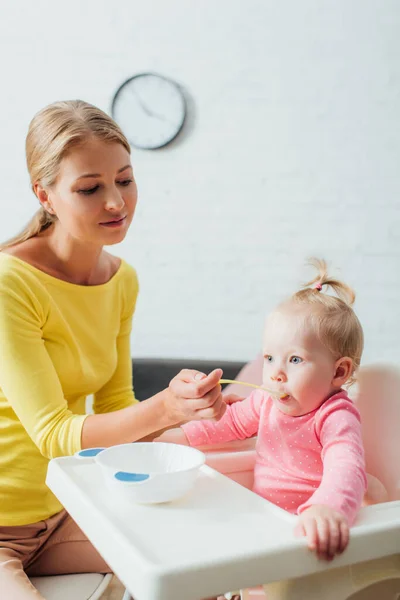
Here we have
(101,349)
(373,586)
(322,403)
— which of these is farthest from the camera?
(101,349)

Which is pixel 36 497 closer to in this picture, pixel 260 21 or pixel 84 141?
pixel 84 141

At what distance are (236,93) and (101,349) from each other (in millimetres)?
1433

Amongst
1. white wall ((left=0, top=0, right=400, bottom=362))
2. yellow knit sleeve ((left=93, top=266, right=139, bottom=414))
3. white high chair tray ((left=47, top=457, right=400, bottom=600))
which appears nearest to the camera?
white high chair tray ((left=47, top=457, right=400, bottom=600))

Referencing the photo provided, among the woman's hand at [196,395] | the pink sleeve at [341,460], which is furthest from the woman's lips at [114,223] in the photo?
the pink sleeve at [341,460]

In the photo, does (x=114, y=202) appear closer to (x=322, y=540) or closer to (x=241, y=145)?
(x=322, y=540)

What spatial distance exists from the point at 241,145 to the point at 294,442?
5.36 feet

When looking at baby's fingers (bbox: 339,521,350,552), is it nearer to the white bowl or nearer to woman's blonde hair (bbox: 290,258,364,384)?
the white bowl

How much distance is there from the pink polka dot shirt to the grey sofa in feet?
4.00

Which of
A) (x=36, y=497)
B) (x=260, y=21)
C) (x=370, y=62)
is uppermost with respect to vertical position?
(x=260, y=21)

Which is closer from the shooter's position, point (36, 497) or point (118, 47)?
point (36, 497)

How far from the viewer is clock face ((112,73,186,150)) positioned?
273 centimetres

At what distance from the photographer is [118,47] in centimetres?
278

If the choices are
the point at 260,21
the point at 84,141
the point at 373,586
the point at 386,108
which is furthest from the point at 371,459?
the point at 260,21

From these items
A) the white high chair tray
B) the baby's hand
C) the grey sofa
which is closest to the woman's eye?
the white high chair tray
